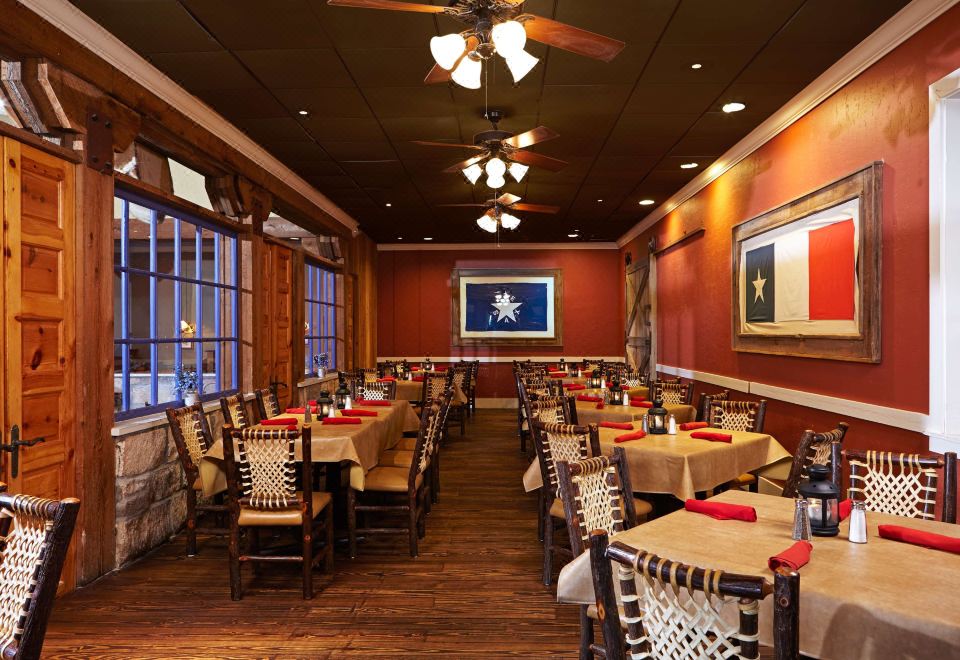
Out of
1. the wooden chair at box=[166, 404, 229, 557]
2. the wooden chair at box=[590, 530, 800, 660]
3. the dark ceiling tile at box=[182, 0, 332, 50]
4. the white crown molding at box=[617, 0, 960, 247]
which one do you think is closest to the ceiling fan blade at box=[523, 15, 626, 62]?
the dark ceiling tile at box=[182, 0, 332, 50]

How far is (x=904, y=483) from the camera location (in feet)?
9.59

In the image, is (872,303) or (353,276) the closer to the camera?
(872,303)

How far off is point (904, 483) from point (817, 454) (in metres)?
0.49

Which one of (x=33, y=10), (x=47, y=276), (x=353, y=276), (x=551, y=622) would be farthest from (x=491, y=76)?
(x=353, y=276)

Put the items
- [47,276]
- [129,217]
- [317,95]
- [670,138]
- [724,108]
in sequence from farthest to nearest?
[670,138], [724,108], [317,95], [129,217], [47,276]

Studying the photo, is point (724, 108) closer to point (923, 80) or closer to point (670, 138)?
point (670, 138)

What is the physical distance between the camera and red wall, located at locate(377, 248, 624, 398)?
1347 cm

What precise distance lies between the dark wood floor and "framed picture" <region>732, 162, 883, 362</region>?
2603mm

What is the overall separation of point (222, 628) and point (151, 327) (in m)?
2.47

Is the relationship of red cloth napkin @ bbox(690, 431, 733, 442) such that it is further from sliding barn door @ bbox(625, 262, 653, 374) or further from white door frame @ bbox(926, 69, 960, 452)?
sliding barn door @ bbox(625, 262, 653, 374)

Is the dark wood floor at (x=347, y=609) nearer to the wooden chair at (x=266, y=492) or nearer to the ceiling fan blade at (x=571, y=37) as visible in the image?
the wooden chair at (x=266, y=492)

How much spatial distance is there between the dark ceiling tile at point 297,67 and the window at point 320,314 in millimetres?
3886

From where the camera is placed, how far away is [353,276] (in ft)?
36.3

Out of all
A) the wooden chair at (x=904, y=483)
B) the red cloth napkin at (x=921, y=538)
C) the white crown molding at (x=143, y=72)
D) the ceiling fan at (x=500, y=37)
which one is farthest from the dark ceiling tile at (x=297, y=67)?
the red cloth napkin at (x=921, y=538)
